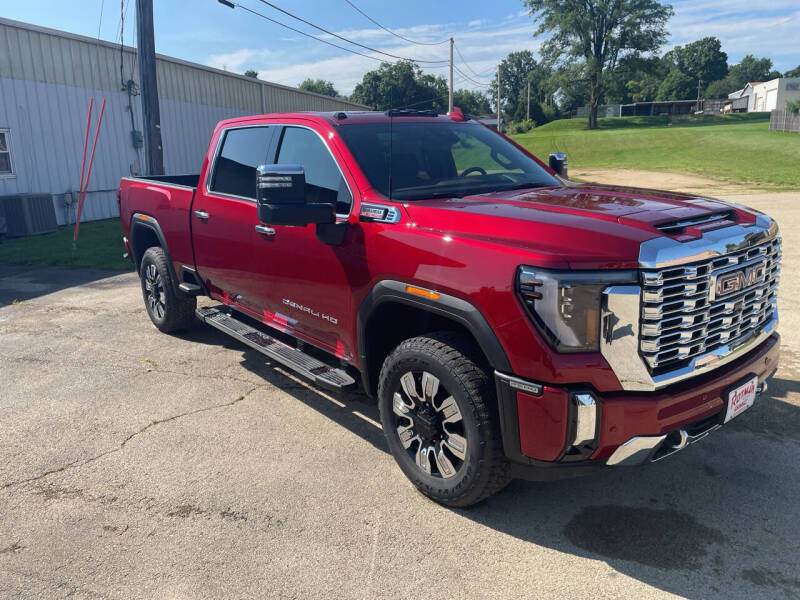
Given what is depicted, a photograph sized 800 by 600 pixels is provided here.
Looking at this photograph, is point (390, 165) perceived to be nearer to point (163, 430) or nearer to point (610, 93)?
point (163, 430)

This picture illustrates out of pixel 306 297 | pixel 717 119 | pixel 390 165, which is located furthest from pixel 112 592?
pixel 717 119

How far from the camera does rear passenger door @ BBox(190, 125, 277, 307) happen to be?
4.64 meters

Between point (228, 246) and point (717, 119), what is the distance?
8044 centimetres

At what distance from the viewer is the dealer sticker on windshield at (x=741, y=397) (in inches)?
115

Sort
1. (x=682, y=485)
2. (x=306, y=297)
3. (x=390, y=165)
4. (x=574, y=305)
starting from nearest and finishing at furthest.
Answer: (x=574, y=305) → (x=682, y=485) → (x=390, y=165) → (x=306, y=297)

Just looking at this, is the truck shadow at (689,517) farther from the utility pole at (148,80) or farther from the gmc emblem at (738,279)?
the utility pole at (148,80)

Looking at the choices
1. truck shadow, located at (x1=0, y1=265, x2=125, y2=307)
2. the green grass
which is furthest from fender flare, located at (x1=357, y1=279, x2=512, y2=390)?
the green grass

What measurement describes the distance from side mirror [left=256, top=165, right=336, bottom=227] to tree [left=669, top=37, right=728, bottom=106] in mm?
152145

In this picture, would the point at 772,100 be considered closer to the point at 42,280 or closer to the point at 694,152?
the point at 694,152

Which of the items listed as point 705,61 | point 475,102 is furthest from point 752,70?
point 475,102

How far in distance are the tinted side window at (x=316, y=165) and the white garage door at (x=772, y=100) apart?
107m

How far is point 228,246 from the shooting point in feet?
15.9

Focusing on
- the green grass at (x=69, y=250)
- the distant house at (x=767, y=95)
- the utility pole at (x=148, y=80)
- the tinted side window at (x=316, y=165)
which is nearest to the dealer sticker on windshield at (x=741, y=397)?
the tinted side window at (x=316, y=165)

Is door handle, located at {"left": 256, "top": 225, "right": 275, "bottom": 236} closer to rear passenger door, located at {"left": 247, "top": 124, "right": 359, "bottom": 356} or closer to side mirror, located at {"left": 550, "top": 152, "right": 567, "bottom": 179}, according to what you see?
rear passenger door, located at {"left": 247, "top": 124, "right": 359, "bottom": 356}
